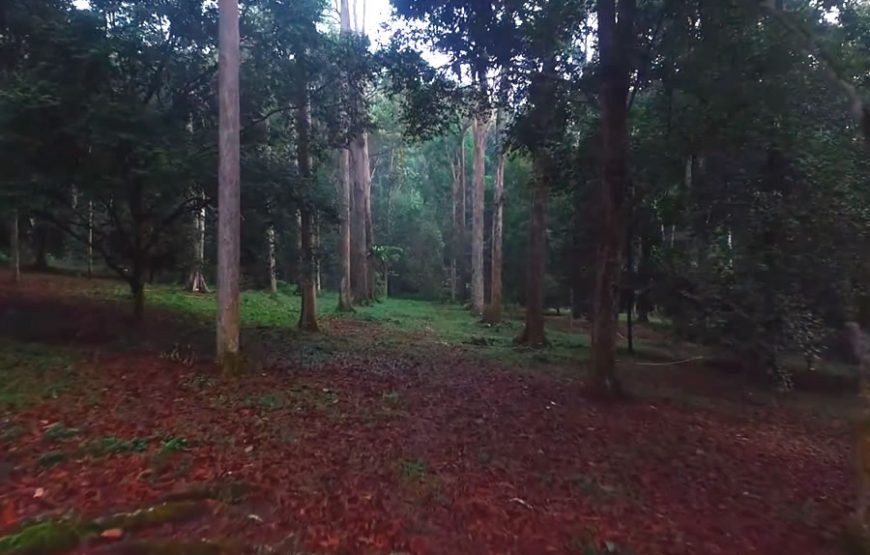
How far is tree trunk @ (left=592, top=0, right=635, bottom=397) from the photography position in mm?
9125

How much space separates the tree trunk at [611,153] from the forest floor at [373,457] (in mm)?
1640

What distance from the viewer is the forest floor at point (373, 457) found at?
4.58 metres

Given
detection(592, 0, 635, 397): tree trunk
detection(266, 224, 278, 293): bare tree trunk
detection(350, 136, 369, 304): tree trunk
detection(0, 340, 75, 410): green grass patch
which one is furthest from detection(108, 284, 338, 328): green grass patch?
detection(592, 0, 635, 397): tree trunk

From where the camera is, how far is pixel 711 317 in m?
11.4

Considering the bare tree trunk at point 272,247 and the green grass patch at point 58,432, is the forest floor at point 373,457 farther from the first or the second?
the bare tree trunk at point 272,247

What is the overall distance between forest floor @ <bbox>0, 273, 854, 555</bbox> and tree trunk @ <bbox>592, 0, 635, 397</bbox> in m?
1.64

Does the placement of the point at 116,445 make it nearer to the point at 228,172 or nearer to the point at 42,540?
the point at 42,540

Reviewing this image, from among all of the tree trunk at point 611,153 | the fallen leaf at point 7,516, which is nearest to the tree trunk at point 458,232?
the tree trunk at point 611,153

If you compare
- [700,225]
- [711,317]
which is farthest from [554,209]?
[711,317]

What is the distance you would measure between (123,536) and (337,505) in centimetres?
153

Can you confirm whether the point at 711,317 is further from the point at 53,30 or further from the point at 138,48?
the point at 53,30

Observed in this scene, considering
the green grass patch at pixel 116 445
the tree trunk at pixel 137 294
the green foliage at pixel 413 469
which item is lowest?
the green foliage at pixel 413 469

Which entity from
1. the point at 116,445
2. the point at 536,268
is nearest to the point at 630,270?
the point at 536,268

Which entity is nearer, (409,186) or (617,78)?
(617,78)
